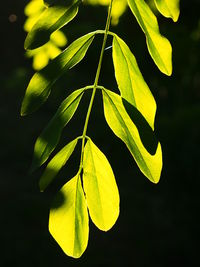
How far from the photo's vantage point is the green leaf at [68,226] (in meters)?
0.96

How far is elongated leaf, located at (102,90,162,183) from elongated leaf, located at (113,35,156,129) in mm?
26

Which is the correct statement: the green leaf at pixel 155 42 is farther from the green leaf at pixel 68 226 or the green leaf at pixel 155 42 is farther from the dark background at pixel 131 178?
the dark background at pixel 131 178

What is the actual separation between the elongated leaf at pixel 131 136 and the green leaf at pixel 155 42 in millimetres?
109

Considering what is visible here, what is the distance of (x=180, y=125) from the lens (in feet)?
22.5

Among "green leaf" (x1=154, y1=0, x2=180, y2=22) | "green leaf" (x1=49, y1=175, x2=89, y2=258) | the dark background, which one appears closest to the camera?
"green leaf" (x1=49, y1=175, x2=89, y2=258)

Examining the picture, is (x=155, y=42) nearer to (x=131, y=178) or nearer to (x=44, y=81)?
(x=44, y=81)

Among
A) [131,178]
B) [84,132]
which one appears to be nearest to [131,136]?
[84,132]

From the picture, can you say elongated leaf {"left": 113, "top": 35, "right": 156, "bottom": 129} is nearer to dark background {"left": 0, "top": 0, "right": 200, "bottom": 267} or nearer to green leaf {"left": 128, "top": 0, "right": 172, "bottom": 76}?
green leaf {"left": 128, "top": 0, "right": 172, "bottom": 76}

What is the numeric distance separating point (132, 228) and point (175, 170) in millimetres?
1265

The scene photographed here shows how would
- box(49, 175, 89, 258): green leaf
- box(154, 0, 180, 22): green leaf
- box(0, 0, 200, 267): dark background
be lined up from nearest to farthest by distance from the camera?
1. box(49, 175, 89, 258): green leaf
2. box(154, 0, 180, 22): green leaf
3. box(0, 0, 200, 267): dark background

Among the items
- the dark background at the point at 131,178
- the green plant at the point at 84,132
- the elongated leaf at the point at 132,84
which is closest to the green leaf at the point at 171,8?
the green plant at the point at 84,132

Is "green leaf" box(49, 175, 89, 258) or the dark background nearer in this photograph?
"green leaf" box(49, 175, 89, 258)

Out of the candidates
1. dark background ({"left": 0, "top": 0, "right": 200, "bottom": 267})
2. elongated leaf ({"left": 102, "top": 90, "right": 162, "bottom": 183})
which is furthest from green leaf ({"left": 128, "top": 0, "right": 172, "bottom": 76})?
dark background ({"left": 0, "top": 0, "right": 200, "bottom": 267})

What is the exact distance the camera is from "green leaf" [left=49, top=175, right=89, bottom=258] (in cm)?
96
